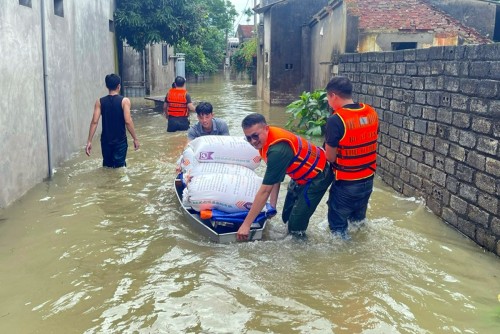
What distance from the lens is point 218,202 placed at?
502cm

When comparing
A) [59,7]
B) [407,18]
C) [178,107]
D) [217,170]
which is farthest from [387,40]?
[217,170]

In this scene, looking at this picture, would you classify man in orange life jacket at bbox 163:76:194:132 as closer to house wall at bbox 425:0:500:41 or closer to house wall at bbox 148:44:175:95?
house wall at bbox 425:0:500:41

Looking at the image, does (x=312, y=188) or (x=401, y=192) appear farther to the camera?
(x=401, y=192)

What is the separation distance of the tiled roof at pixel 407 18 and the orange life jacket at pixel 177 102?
528 cm

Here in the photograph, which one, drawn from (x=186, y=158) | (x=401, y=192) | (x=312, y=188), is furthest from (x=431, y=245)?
(x=186, y=158)

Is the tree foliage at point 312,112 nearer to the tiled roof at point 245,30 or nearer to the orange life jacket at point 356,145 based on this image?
the orange life jacket at point 356,145

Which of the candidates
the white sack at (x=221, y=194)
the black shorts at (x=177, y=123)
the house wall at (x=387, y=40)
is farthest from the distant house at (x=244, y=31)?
the white sack at (x=221, y=194)

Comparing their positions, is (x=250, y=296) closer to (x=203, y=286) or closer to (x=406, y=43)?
(x=203, y=286)

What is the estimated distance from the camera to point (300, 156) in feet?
14.9

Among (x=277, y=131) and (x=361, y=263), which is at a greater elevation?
(x=277, y=131)

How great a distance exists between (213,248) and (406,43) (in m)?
9.76

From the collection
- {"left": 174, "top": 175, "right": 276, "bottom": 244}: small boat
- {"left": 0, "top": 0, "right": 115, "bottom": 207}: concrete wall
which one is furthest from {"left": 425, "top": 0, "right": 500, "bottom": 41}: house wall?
{"left": 174, "top": 175, "right": 276, "bottom": 244}: small boat

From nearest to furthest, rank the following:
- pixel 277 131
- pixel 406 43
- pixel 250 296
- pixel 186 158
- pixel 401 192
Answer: pixel 250 296 < pixel 277 131 < pixel 186 158 < pixel 401 192 < pixel 406 43

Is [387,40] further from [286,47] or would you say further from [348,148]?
[348,148]
